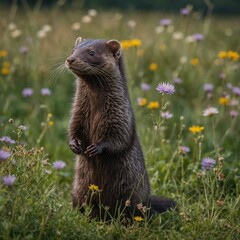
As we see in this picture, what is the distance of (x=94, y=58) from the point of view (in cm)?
507

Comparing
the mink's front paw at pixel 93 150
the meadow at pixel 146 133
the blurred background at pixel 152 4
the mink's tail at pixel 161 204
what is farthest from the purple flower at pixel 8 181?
the blurred background at pixel 152 4

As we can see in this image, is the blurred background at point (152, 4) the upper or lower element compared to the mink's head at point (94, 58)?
lower

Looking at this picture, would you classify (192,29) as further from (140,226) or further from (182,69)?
(140,226)

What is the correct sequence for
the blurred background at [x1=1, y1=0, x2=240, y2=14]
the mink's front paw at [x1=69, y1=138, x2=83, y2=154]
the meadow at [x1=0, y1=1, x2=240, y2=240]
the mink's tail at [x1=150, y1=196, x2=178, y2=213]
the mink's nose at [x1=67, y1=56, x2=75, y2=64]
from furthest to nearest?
the blurred background at [x1=1, y1=0, x2=240, y2=14]
the mink's tail at [x1=150, y1=196, x2=178, y2=213]
the mink's front paw at [x1=69, y1=138, x2=83, y2=154]
the mink's nose at [x1=67, y1=56, x2=75, y2=64]
the meadow at [x1=0, y1=1, x2=240, y2=240]

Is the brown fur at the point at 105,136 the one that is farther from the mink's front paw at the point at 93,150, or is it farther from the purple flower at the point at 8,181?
the purple flower at the point at 8,181

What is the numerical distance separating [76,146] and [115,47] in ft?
2.80

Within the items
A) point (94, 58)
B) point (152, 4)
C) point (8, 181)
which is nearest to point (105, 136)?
point (94, 58)

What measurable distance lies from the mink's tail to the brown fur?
0.5 inches

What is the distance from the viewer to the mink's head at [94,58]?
16.1 feet

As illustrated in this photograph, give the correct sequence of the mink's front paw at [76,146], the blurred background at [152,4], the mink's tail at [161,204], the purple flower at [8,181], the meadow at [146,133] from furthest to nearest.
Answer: the blurred background at [152,4], the mink's tail at [161,204], the mink's front paw at [76,146], the meadow at [146,133], the purple flower at [8,181]

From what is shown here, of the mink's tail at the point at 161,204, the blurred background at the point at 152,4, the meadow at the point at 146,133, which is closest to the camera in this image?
the meadow at the point at 146,133

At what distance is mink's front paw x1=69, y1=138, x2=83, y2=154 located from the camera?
5.00 meters

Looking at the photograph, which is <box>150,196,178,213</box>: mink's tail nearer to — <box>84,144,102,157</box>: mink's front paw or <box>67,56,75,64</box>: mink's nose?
<box>84,144,102,157</box>: mink's front paw

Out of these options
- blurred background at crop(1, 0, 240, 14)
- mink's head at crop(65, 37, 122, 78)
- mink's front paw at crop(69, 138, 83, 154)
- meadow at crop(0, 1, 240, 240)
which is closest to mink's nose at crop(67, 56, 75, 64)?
mink's head at crop(65, 37, 122, 78)
